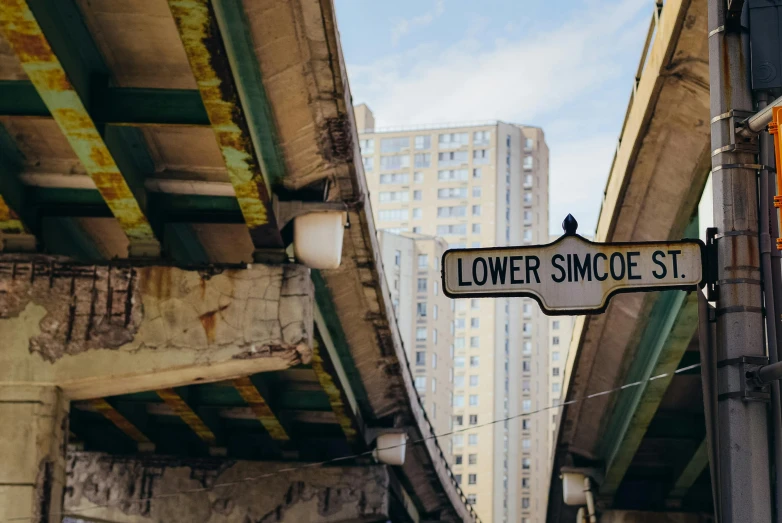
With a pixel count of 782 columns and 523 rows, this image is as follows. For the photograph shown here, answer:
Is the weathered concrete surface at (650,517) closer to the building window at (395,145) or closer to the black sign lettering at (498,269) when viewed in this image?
the black sign lettering at (498,269)

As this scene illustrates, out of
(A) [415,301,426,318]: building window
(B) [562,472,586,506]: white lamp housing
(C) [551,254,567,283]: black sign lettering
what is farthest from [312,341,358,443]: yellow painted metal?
(A) [415,301,426,318]: building window

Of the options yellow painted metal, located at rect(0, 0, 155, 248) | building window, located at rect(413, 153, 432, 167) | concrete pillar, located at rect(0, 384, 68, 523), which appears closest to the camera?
yellow painted metal, located at rect(0, 0, 155, 248)

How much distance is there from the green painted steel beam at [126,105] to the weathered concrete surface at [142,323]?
7.28 feet

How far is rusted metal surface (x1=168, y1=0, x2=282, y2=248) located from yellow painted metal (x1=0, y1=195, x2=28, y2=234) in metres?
2.10

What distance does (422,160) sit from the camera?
110 metres

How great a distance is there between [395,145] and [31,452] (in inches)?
3913

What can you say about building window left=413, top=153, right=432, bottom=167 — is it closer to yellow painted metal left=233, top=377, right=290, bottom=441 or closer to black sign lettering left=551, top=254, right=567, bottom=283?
yellow painted metal left=233, top=377, right=290, bottom=441

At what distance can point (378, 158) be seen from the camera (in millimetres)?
110312

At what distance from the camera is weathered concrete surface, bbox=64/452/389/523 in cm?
1986

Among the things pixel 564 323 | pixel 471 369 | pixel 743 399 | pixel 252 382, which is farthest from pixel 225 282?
pixel 564 323

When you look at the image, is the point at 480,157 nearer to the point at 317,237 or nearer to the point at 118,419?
the point at 118,419

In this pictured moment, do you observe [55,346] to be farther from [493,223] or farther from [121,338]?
[493,223]

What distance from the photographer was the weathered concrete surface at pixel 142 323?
442 inches

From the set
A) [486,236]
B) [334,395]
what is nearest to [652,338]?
[334,395]
